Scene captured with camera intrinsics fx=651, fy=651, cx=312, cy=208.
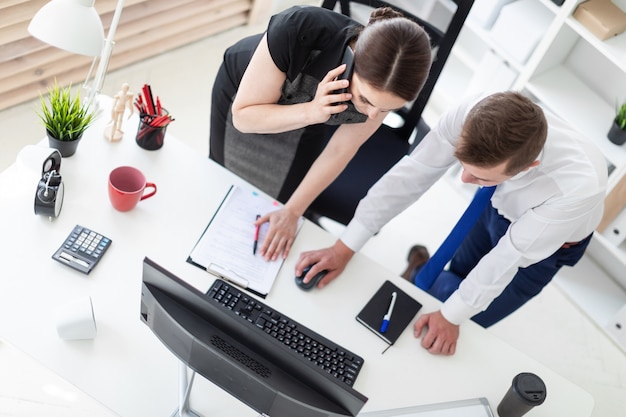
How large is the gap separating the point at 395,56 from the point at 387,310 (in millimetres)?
697

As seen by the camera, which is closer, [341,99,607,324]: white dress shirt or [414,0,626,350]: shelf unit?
[341,99,607,324]: white dress shirt

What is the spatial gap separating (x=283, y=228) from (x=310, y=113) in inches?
14.2

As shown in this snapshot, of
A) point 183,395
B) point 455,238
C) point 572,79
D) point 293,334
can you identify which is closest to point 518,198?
point 455,238

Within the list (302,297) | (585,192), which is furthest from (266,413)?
(585,192)

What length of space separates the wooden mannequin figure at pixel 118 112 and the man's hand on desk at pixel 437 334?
1.00 meters

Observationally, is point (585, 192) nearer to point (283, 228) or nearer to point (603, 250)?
point (283, 228)

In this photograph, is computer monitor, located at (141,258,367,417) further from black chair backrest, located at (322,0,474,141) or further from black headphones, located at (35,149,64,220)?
black chair backrest, located at (322,0,474,141)

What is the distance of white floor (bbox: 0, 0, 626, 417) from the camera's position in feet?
8.93

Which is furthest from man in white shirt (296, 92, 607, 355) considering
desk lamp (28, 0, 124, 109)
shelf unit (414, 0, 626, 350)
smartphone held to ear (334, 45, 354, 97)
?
shelf unit (414, 0, 626, 350)

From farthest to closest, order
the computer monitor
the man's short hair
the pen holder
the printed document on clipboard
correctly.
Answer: the pen holder < the printed document on clipboard < the man's short hair < the computer monitor

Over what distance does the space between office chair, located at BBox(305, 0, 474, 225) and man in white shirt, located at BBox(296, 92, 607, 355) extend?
1.26 ft

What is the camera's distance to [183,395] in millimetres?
1443

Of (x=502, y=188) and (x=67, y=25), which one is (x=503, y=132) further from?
(x=67, y=25)

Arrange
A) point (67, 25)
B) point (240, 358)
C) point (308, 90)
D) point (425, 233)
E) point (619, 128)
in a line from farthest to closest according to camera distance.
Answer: point (425, 233), point (619, 128), point (308, 90), point (67, 25), point (240, 358)
